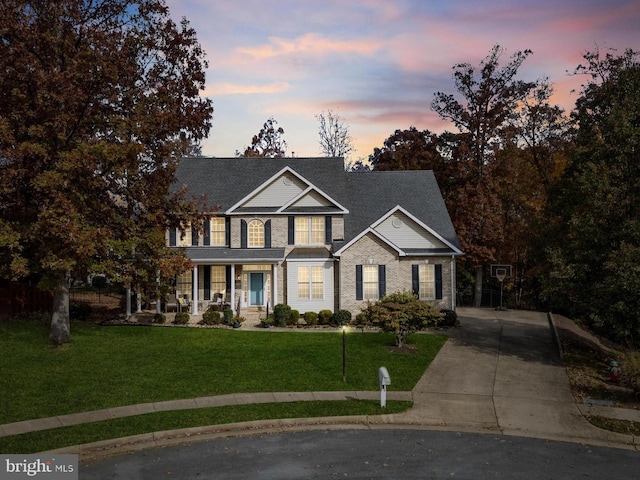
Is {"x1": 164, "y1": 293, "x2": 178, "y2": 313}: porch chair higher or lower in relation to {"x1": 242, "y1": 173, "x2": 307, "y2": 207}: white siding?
lower

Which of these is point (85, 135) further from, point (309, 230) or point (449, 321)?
point (449, 321)

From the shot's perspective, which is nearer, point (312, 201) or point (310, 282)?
point (310, 282)

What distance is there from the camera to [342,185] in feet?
110

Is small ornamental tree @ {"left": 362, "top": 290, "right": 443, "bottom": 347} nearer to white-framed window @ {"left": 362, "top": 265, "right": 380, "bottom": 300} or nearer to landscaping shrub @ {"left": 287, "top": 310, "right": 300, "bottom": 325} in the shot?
landscaping shrub @ {"left": 287, "top": 310, "right": 300, "bottom": 325}

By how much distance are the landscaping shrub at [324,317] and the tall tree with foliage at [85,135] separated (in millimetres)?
9396

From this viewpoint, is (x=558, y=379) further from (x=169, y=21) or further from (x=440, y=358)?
(x=169, y=21)

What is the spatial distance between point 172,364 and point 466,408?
952 cm

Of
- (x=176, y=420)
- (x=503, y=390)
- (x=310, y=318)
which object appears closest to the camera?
(x=176, y=420)

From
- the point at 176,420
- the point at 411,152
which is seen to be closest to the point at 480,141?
the point at 411,152

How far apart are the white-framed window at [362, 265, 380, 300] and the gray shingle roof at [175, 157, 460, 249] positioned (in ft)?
8.83

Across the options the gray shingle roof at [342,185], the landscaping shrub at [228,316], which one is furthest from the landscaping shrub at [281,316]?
the gray shingle roof at [342,185]

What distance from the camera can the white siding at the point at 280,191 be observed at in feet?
103

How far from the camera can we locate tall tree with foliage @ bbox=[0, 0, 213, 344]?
18.4 meters

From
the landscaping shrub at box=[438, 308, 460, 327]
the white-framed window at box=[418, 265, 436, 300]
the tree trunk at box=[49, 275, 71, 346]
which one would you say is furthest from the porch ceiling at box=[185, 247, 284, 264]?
the landscaping shrub at box=[438, 308, 460, 327]
